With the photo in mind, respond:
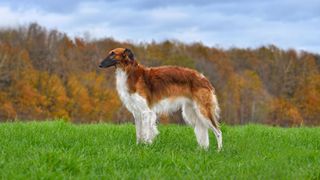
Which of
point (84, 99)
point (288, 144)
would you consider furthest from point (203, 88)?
point (84, 99)

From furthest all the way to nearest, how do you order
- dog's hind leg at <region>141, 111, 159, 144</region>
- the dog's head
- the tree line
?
the tree line < the dog's head < dog's hind leg at <region>141, 111, 159, 144</region>

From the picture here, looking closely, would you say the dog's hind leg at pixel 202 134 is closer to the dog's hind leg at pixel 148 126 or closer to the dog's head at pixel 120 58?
the dog's hind leg at pixel 148 126

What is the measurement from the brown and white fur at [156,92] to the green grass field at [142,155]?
497mm

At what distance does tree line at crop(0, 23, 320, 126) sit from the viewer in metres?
65.7

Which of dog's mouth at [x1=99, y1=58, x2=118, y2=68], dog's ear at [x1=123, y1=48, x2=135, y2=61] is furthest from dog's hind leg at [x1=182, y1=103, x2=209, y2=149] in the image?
dog's mouth at [x1=99, y1=58, x2=118, y2=68]

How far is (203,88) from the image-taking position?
11.3m

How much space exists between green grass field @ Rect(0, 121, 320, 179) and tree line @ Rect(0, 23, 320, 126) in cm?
4723

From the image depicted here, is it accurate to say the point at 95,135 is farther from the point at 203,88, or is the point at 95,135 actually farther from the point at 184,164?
the point at 184,164

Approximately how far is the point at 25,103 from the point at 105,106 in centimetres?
984

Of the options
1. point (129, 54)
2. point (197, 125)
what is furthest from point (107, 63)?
point (197, 125)

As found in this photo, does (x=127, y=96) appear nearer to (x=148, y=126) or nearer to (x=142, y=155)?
(x=148, y=126)

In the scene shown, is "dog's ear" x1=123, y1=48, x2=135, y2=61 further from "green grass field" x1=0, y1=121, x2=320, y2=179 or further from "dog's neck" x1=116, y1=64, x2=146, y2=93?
"green grass field" x1=0, y1=121, x2=320, y2=179

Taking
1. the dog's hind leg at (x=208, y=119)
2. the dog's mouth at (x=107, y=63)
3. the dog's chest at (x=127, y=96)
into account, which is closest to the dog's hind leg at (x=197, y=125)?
the dog's hind leg at (x=208, y=119)

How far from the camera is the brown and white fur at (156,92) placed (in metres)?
11.3
